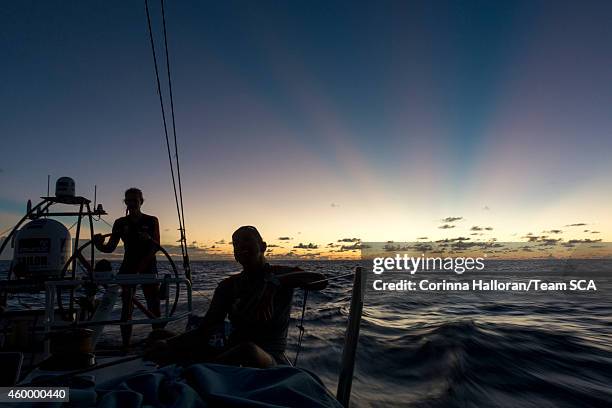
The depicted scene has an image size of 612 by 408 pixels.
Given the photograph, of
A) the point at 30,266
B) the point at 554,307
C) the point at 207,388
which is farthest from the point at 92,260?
the point at 554,307

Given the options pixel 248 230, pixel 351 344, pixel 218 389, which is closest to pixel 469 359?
pixel 351 344

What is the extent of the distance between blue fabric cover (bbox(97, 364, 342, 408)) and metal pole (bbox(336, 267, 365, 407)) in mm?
1197

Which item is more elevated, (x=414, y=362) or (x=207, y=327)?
(x=207, y=327)

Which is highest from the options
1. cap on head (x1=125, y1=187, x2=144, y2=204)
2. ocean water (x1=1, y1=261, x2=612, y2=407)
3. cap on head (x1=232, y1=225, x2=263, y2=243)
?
cap on head (x1=125, y1=187, x2=144, y2=204)

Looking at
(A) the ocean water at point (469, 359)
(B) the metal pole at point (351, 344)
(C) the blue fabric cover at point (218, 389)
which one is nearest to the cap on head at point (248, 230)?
(B) the metal pole at point (351, 344)

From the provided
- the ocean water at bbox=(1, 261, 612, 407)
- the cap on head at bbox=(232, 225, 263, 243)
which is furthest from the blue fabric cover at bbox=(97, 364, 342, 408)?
the ocean water at bbox=(1, 261, 612, 407)

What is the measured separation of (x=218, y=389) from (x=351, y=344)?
5.59ft

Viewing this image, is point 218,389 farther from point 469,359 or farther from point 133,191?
point 469,359

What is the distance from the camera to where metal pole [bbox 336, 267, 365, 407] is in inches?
124

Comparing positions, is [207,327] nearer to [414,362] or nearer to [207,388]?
[207,388]

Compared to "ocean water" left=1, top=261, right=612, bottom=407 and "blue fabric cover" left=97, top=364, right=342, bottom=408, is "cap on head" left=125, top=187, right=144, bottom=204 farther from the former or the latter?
"blue fabric cover" left=97, top=364, right=342, bottom=408

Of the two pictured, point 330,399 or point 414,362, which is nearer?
point 330,399

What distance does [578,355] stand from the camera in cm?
793

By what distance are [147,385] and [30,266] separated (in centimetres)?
512
